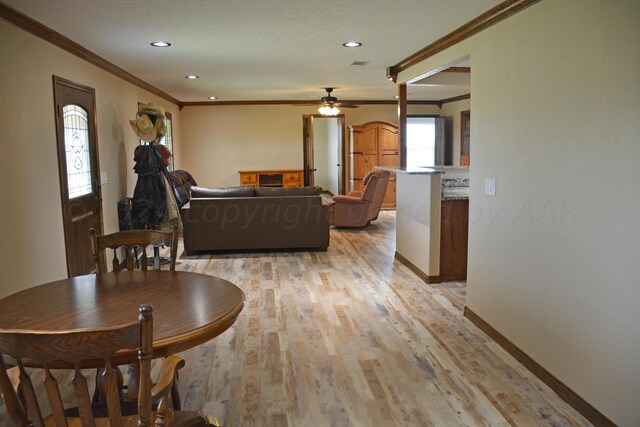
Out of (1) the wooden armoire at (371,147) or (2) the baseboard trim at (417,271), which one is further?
(1) the wooden armoire at (371,147)

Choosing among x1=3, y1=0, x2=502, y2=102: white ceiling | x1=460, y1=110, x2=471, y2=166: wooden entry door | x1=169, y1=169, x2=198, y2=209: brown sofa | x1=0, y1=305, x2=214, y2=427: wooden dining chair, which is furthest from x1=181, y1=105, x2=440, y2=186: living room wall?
x1=0, y1=305, x2=214, y2=427: wooden dining chair

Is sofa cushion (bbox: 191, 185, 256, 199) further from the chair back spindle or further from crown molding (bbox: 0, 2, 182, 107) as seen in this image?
the chair back spindle

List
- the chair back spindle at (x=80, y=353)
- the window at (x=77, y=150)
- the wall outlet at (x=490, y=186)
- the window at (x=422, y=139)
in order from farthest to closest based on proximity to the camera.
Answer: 1. the window at (x=422, y=139)
2. the window at (x=77, y=150)
3. the wall outlet at (x=490, y=186)
4. the chair back spindle at (x=80, y=353)

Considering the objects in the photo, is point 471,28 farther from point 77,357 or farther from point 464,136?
point 464,136

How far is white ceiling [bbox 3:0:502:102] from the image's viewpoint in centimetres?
327

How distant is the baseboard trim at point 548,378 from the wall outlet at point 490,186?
3.05ft

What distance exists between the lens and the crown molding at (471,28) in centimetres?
310

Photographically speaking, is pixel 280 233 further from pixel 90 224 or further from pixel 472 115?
pixel 472 115

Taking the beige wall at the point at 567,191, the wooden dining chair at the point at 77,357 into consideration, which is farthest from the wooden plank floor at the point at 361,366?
the wooden dining chair at the point at 77,357

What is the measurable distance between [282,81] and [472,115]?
3886mm

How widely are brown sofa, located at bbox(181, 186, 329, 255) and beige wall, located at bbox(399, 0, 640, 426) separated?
2.99 m

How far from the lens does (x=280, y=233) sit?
20.8 ft

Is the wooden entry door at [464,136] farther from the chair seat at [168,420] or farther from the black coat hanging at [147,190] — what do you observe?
the chair seat at [168,420]

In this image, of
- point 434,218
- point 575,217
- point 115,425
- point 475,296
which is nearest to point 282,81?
point 434,218
